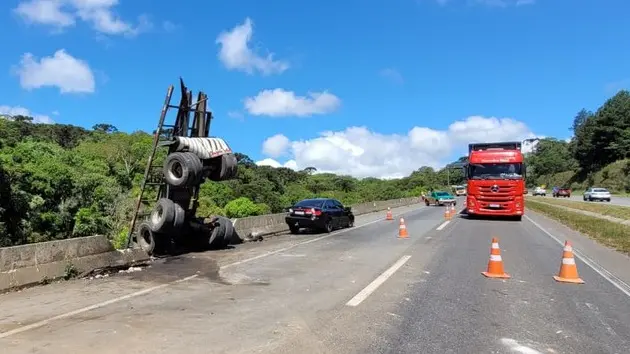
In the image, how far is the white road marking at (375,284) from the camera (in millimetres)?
7777

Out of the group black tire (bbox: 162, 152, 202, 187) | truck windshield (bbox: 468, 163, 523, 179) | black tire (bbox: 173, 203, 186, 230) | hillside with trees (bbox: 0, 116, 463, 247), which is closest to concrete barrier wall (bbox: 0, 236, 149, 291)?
black tire (bbox: 173, 203, 186, 230)

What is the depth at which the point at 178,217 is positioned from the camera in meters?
13.7

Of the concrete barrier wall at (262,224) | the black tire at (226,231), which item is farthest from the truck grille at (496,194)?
the black tire at (226,231)

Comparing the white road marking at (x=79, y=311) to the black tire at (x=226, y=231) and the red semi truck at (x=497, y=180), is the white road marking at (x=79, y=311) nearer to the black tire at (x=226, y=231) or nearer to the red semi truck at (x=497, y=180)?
the black tire at (x=226, y=231)

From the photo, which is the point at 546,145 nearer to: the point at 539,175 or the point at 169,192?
the point at 539,175

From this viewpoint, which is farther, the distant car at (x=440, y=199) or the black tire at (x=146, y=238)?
the distant car at (x=440, y=199)

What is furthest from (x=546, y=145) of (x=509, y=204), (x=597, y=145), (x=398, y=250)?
(x=398, y=250)

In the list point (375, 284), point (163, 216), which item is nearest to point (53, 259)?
point (163, 216)

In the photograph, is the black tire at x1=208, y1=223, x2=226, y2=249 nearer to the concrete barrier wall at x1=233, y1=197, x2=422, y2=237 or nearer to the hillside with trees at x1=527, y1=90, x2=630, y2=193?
the concrete barrier wall at x1=233, y1=197, x2=422, y2=237

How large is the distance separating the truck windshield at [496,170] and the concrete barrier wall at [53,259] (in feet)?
63.7

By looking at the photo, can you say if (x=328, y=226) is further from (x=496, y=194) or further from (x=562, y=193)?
(x=562, y=193)

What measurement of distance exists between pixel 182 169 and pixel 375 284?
6.88 meters

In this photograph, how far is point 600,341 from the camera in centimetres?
579

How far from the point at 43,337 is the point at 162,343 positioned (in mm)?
1491
